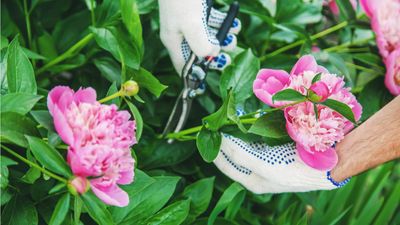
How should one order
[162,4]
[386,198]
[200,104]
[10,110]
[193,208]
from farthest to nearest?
1. [386,198]
2. [200,104]
3. [193,208]
4. [162,4]
5. [10,110]

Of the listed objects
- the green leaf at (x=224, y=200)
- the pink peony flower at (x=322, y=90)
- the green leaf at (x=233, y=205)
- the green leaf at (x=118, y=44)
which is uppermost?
the pink peony flower at (x=322, y=90)

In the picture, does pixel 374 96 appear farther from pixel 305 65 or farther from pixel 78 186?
pixel 78 186

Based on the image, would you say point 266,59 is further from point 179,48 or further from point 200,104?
point 179,48

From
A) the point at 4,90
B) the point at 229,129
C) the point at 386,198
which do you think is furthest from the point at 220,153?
the point at 386,198

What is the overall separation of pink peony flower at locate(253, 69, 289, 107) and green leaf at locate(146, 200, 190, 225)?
0.58 feet

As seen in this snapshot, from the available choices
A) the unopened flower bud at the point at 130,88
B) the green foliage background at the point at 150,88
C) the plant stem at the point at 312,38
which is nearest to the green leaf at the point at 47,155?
the green foliage background at the point at 150,88

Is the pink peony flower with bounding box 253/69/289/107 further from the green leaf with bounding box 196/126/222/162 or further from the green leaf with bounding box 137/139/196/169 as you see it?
the green leaf with bounding box 137/139/196/169

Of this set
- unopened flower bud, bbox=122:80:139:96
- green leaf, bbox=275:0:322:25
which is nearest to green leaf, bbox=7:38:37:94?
unopened flower bud, bbox=122:80:139:96

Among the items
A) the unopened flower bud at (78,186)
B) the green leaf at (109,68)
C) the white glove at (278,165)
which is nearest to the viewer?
the unopened flower bud at (78,186)

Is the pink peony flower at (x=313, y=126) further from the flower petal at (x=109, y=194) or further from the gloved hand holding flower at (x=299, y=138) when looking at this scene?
the flower petal at (x=109, y=194)

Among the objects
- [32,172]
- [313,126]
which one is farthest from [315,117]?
[32,172]

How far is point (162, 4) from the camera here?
0.85 meters

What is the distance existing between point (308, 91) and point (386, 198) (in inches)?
23.6

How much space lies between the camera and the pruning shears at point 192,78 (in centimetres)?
89
